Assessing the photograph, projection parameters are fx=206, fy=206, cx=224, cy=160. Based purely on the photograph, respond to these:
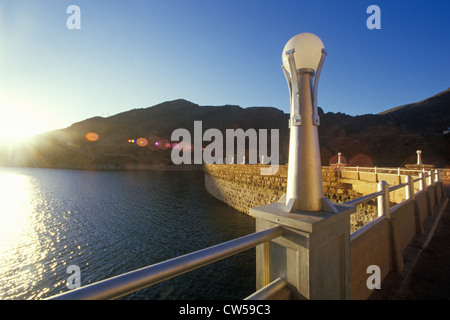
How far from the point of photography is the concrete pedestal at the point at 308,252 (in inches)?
71.8

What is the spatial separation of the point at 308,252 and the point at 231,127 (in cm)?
10595

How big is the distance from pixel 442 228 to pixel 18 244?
22329 millimetres

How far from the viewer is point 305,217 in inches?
74.7

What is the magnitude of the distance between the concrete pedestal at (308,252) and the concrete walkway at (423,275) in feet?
5.27

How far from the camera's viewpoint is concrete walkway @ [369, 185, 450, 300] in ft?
10.1

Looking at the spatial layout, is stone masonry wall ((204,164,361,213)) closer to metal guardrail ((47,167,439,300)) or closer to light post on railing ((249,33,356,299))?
light post on railing ((249,33,356,299))

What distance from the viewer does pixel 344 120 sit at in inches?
3081

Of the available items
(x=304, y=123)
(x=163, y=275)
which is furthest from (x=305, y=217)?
(x=163, y=275)

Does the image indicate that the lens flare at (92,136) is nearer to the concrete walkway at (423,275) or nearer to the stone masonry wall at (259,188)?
the stone masonry wall at (259,188)

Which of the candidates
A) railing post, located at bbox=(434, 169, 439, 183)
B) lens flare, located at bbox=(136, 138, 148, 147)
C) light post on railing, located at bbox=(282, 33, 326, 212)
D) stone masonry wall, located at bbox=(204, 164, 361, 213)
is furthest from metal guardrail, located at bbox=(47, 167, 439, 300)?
lens flare, located at bbox=(136, 138, 148, 147)

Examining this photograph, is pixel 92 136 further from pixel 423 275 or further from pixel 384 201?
pixel 423 275

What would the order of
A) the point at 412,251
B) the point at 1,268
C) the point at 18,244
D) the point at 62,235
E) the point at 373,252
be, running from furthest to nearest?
1. the point at 62,235
2. the point at 18,244
3. the point at 1,268
4. the point at 412,251
5. the point at 373,252

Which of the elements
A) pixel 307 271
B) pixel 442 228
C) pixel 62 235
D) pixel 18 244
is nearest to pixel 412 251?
pixel 442 228
